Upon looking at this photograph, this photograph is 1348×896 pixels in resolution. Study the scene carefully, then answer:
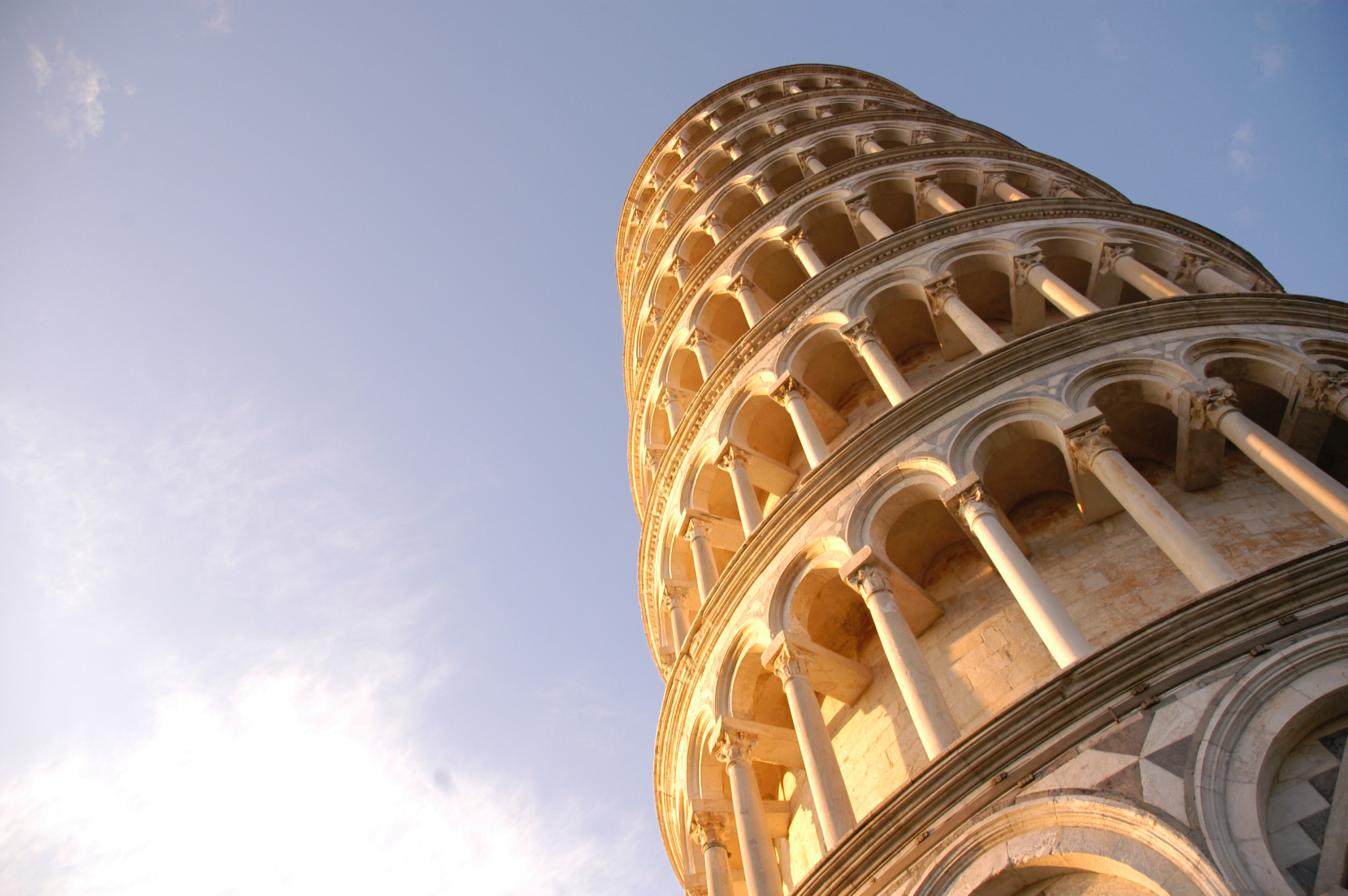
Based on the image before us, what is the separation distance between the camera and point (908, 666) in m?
9.28

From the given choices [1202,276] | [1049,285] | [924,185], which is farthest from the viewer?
[924,185]

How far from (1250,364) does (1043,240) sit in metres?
5.10

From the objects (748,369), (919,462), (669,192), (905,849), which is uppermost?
(669,192)

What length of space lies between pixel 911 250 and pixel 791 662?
828 centimetres

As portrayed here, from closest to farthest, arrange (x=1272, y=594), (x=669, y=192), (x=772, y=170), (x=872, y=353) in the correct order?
1. (x=1272, y=594)
2. (x=872, y=353)
3. (x=772, y=170)
4. (x=669, y=192)

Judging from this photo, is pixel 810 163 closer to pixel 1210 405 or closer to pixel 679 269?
pixel 679 269

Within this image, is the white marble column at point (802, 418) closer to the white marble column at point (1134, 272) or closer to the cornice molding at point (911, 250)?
the cornice molding at point (911, 250)

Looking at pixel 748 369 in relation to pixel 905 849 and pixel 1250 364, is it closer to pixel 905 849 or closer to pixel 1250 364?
pixel 1250 364

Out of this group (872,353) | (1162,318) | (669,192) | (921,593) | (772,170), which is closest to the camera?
(921,593)

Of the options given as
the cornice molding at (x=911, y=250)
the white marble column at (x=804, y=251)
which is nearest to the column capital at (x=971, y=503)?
the cornice molding at (x=911, y=250)

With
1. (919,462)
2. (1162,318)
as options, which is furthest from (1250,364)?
(919,462)

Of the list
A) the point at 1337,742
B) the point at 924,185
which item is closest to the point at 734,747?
the point at 1337,742

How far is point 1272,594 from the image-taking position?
7328 mm

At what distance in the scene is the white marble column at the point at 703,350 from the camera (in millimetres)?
19062
